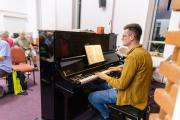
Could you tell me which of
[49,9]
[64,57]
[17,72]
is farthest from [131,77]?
[49,9]

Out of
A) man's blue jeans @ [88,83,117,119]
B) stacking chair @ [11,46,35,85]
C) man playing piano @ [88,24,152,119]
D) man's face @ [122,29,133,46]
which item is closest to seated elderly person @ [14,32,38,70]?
stacking chair @ [11,46,35,85]

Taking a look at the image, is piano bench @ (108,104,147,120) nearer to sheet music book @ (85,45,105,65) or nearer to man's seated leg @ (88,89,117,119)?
man's seated leg @ (88,89,117,119)

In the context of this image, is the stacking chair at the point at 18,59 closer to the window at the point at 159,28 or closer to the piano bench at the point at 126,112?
the piano bench at the point at 126,112

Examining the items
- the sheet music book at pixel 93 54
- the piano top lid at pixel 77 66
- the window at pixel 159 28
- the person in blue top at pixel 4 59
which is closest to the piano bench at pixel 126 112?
the piano top lid at pixel 77 66

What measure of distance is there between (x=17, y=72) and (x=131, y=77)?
8.18 feet

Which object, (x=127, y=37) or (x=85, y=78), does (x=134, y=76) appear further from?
(x=85, y=78)

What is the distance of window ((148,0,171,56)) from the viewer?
3938mm

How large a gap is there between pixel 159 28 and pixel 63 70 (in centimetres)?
317

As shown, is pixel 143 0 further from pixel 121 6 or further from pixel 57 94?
pixel 57 94

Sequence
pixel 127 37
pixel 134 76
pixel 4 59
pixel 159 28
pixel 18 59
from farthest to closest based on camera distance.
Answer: pixel 159 28 < pixel 18 59 < pixel 4 59 < pixel 127 37 < pixel 134 76

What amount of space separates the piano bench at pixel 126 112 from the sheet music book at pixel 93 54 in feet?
2.31

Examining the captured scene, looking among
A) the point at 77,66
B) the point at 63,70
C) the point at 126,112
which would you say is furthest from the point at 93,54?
the point at 126,112

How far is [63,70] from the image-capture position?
1.87 metres

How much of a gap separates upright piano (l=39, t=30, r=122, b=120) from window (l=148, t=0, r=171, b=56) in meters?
2.29
